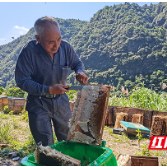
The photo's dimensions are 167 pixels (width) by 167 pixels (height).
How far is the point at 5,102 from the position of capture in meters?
6.86

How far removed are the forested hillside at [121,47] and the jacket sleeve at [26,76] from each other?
1767 inches

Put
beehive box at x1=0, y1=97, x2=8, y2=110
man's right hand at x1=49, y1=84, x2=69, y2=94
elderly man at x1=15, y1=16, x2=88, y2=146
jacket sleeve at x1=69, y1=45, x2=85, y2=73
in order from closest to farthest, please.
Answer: man's right hand at x1=49, y1=84, x2=69, y2=94 < elderly man at x1=15, y1=16, x2=88, y2=146 < jacket sleeve at x1=69, y1=45, x2=85, y2=73 < beehive box at x1=0, y1=97, x2=8, y2=110

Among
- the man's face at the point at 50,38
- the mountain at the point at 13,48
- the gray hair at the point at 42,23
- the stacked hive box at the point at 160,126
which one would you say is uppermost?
the mountain at the point at 13,48

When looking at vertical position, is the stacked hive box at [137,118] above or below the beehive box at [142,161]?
below

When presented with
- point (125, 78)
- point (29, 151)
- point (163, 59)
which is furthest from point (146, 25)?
point (29, 151)

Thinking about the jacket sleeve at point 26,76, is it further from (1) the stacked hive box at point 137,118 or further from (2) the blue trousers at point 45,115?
(1) the stacked hive box at point 137,118

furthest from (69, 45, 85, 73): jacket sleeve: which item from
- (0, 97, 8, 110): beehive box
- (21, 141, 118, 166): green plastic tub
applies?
(0, 97, 8, 110): beehive box

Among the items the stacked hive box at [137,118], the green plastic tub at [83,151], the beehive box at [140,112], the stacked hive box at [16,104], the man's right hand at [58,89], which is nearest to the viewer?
the green plastic tub at [83,151]

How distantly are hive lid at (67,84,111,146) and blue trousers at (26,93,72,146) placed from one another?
0.44m

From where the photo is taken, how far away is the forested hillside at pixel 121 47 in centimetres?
5600

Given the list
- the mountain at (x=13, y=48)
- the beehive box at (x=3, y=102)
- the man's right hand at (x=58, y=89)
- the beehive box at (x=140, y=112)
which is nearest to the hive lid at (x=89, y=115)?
the man's right hand at (x=58, y=89)

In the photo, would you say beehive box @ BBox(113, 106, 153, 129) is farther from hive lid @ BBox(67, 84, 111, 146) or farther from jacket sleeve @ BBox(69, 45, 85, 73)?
hive lid @ BBox(67, 84, 111, 146)

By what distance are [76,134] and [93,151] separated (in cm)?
25

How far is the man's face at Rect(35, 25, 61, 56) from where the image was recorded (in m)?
2.14
